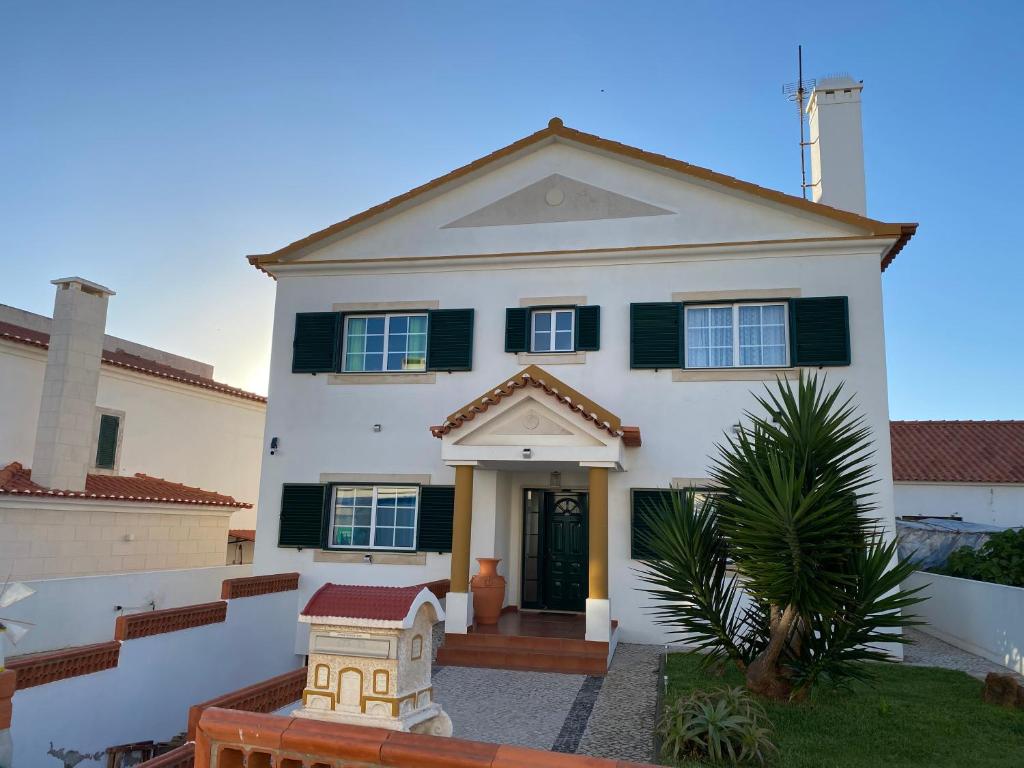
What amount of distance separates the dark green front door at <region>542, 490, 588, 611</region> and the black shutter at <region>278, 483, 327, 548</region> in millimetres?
4159

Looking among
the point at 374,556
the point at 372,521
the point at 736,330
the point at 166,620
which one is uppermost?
the point at 736,330

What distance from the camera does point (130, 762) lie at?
796 cm

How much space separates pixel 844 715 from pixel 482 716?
378cm

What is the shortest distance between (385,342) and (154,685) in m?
7.04

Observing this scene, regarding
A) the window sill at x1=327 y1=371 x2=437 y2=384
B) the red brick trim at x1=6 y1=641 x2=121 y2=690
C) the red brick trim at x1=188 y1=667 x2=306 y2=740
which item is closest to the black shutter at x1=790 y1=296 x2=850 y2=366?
the window sill at x1=327 y1=371 x2=437 y2=384

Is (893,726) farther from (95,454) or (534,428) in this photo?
(95,454)

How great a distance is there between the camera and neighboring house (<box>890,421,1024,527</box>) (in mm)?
20531

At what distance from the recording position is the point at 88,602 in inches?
468

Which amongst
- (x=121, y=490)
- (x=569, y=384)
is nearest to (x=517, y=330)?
(x=569, y=384)

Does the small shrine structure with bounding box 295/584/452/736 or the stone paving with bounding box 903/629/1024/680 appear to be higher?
the small shrine structure with bounding box 295/584/452/736

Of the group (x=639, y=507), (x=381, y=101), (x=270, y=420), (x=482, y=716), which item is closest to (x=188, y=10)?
(x=381, y=101)

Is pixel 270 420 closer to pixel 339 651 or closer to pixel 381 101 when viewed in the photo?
pixel 381 101

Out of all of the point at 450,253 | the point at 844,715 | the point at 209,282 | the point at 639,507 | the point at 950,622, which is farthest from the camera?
the point at 209,282

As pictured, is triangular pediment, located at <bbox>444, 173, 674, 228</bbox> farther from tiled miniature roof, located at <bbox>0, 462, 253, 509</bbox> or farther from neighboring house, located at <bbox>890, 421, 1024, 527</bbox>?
neighboring house, located at <bbox>890, 421, 1024, 527</bbox>
